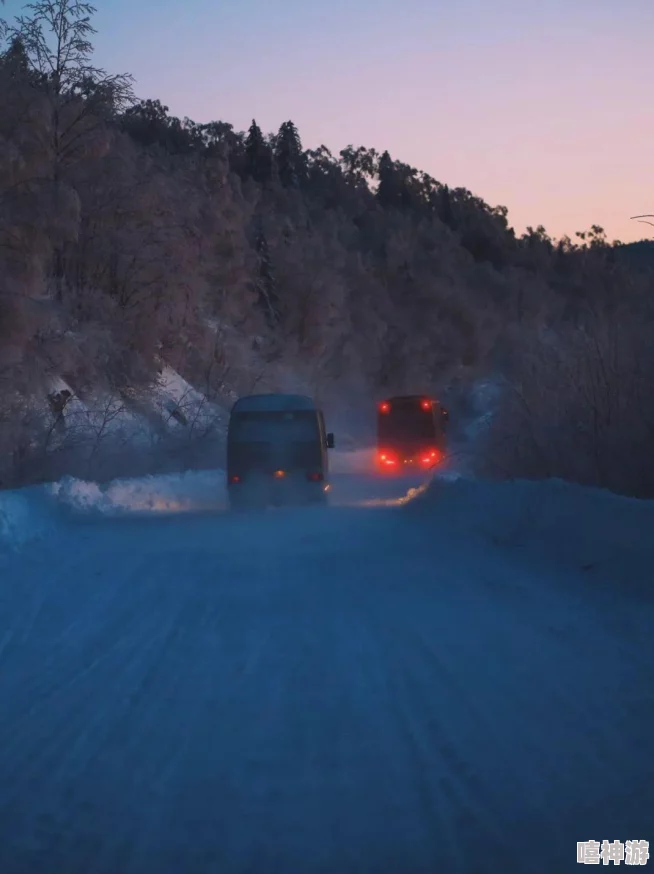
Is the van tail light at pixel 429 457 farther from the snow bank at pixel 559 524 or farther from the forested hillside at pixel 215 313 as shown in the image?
the snow bank at pixel 559 524

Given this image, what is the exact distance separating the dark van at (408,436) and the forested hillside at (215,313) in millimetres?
4857

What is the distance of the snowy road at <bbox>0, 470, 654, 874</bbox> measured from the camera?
15.8 ft

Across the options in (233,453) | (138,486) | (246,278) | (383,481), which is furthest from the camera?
(246,278)

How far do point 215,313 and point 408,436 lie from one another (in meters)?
20.6

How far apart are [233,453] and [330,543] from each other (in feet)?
22.6

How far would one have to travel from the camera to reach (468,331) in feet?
307

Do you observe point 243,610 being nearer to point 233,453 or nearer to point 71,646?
point 71,646

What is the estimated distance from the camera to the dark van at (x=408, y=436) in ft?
129

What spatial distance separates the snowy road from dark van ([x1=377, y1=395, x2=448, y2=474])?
2665cm

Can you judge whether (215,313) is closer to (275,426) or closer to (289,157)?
(275,426)

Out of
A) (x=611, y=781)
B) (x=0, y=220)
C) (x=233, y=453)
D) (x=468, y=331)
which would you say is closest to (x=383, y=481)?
(x=233, y=453)
